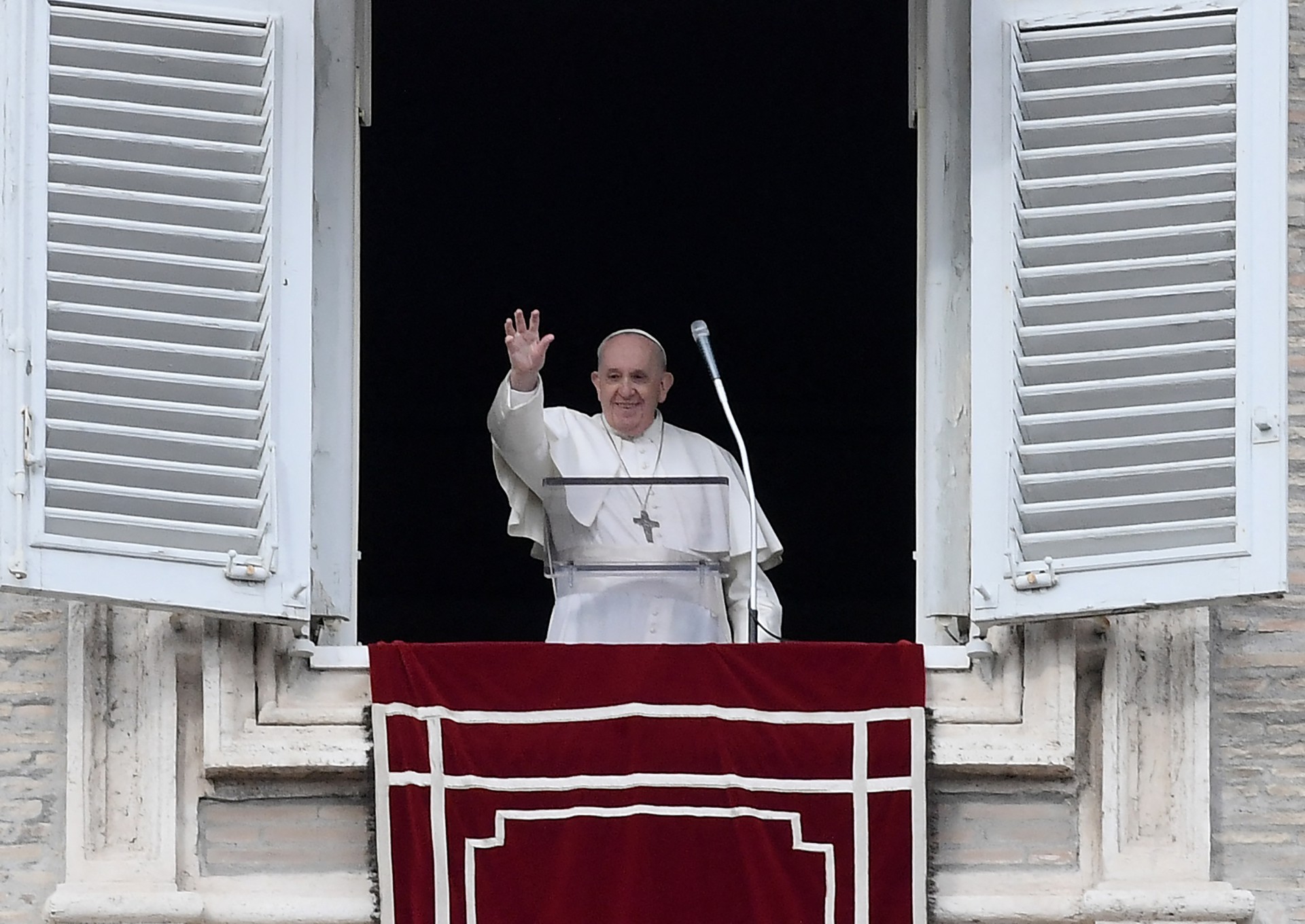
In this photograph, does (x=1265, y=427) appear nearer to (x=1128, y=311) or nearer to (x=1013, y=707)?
(x=1128, y=311)

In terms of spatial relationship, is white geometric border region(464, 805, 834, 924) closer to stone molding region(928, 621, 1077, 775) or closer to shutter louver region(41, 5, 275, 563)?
stone molding region(928, 621, 1077, 775)

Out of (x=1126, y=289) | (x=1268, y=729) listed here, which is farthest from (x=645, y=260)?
(x=1268, y=729)

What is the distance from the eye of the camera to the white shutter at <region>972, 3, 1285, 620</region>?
607cm

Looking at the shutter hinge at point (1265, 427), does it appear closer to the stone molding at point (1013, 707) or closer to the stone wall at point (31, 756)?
the stone molding at point (1013, 707)

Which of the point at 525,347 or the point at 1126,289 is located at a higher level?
the point at 1126,289

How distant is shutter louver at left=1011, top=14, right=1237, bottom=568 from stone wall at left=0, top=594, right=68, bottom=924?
2158 mm

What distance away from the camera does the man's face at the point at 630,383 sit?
295 inches

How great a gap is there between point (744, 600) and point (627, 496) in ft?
1.27

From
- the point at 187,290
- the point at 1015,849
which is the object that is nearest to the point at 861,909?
the point at 1015,849

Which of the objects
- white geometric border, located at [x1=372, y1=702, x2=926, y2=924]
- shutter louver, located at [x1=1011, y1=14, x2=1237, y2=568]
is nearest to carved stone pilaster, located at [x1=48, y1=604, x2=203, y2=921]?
white geometric border, located at [x1=372, y1=702, x2=926, y2=924]

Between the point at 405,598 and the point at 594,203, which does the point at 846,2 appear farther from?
the point at 405,598

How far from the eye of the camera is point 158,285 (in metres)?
6.17

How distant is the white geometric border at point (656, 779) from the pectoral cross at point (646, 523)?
0.89 meters

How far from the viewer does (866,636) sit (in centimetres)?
1113
